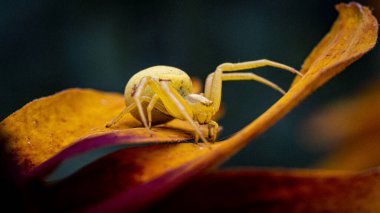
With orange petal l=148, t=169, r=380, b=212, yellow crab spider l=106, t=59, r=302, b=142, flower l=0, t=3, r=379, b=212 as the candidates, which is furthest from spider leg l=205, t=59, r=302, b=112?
orange petal l=148, t=169, r=380, b=212

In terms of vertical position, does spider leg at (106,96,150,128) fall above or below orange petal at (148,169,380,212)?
above

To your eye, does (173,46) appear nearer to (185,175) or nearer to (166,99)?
(166,99)

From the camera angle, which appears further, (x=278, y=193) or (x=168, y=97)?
(x=168, y=97)

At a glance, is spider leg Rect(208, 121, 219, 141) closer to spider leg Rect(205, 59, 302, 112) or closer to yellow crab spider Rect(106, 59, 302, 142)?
yellow crab spider Rect(106, 59, 302, 142)

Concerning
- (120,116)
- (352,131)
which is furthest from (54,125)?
(352,131)

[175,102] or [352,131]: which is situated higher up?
[175,102]

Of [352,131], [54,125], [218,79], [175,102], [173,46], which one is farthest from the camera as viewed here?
[173,46]

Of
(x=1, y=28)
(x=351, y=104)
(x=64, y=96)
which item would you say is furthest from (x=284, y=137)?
(x=64, y=96)
